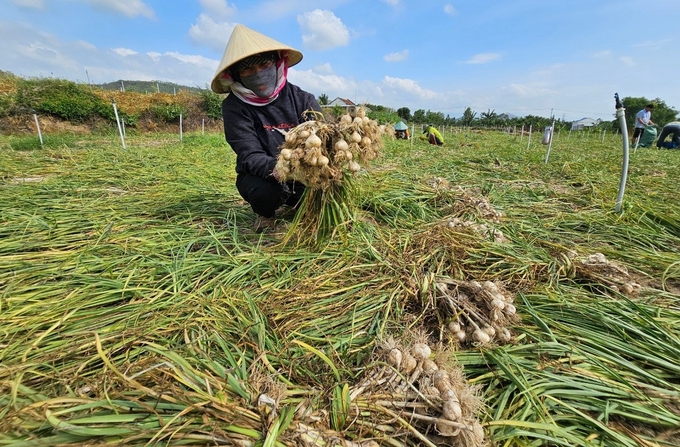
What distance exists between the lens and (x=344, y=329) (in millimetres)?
1146

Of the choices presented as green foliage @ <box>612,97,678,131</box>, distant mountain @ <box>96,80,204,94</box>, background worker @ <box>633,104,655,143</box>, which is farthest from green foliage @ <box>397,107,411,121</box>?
background worker @ <box>633,104,655,143</box>

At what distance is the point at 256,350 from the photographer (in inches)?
39.6

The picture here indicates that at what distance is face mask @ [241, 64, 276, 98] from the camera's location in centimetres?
189

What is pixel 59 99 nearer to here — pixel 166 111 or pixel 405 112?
pixel 166 111

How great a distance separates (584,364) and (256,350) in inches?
41.4

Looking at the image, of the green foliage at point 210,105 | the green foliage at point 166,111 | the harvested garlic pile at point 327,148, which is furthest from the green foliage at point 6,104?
the harvested garlic pile at point 327,148

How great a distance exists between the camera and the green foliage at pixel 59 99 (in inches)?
462

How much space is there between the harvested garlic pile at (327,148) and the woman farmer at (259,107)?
0.42 meters

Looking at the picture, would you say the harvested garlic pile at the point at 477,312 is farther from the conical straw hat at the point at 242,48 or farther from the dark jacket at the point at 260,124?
the conical straw hat at the point at 242,48

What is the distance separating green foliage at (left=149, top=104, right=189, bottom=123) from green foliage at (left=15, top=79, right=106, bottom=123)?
198 centimetres

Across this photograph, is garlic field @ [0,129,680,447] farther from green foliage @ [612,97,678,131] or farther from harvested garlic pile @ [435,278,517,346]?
green foliage @ [612,97,678,131]

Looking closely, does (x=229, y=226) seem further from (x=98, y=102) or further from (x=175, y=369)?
(x=98, y=102)

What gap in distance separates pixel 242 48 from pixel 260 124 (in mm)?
462

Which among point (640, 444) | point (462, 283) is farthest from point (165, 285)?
point (640, 444)
